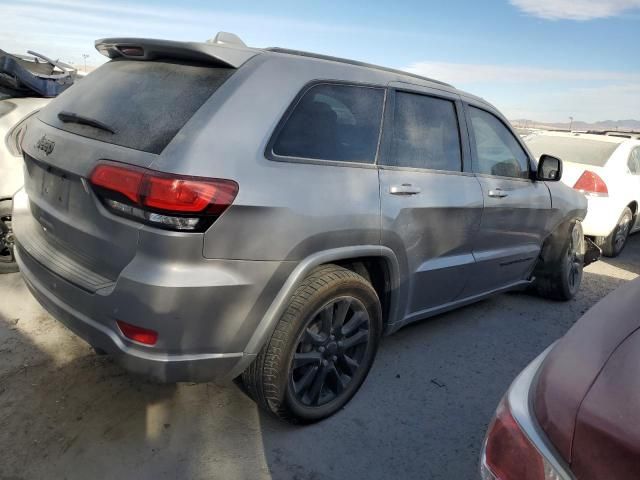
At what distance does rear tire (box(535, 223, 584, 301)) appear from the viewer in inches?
185

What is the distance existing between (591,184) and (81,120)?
5.89 meters

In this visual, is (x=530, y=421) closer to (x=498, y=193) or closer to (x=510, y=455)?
(x=510, y=455)

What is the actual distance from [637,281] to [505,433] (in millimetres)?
787

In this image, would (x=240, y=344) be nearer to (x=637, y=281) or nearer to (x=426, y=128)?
(x=637, y=281)

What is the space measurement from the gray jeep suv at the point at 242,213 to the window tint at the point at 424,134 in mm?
14

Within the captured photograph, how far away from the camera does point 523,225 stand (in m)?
4.03

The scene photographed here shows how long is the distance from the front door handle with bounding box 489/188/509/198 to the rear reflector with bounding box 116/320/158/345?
2457mm

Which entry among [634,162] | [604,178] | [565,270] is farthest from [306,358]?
[634,162]

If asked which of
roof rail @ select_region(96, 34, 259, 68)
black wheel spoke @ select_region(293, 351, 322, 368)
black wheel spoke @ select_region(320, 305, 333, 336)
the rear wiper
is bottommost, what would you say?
black wheel spoke @ select_region(293, 351, 322, 368)

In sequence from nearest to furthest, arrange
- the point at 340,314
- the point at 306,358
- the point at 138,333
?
the point at 138,333
the point at 306,358
the point at 340,314

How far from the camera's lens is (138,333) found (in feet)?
6.84

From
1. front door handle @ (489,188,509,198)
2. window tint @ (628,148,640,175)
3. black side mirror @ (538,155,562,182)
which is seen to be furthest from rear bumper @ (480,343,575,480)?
window tint @ (628,148,640,175)

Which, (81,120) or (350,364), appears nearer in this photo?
(81,120)

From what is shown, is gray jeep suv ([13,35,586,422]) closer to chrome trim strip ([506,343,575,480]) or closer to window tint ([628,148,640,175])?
chrome trim strip ([506,343,575,480])
